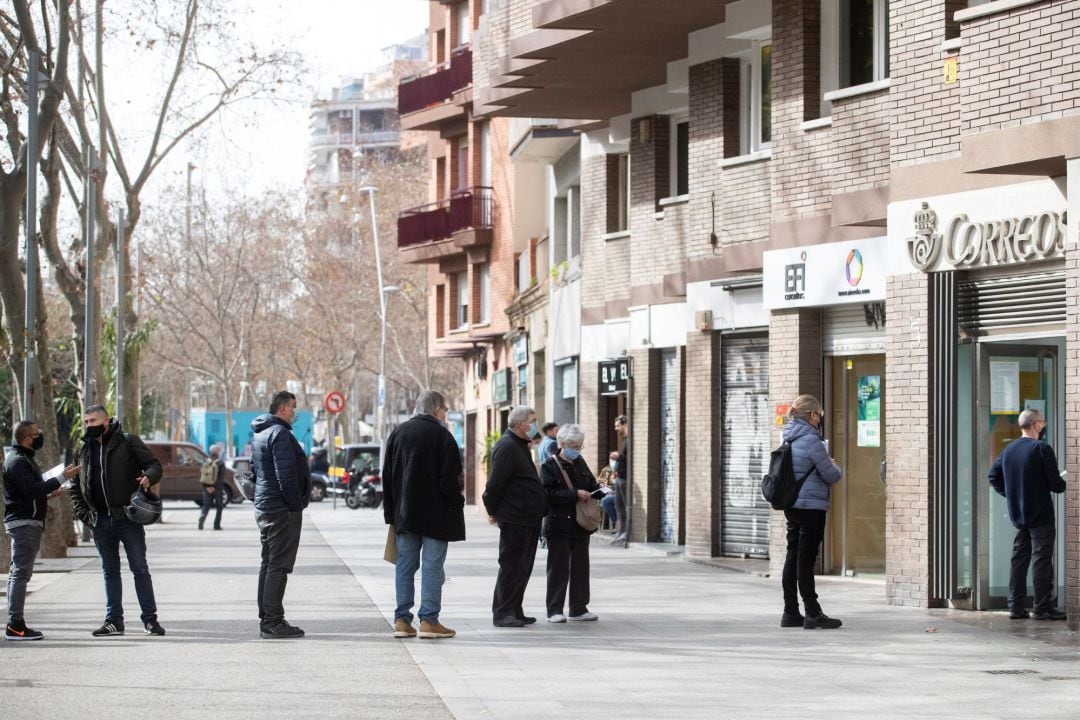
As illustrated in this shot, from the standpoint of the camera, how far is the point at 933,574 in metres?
16.4

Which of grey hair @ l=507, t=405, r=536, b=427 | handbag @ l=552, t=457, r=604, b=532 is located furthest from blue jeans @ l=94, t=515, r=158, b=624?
handbag @ l=552, t=457, r=604, b=532

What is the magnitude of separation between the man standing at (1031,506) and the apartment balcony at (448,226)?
31.2 metres

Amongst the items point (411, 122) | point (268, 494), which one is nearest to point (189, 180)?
point (411, 122)

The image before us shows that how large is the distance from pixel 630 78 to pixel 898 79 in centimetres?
965

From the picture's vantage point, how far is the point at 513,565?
14.8 meters

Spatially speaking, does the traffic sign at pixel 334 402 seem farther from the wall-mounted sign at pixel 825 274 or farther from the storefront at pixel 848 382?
the storefront at pixel 848 382

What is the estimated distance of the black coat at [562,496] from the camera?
15.3m

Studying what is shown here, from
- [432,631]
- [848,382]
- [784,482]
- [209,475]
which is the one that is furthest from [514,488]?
[209,475]

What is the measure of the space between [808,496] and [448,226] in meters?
34.4

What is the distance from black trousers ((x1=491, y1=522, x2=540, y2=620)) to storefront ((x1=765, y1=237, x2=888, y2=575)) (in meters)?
5.74

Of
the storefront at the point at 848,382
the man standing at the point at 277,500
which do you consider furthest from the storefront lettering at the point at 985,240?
the man standing at the point at 277,500

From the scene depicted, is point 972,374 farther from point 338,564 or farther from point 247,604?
point 338,564

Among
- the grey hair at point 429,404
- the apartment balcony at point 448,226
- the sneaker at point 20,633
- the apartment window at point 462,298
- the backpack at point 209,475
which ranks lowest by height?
the sneaker at point 20,633

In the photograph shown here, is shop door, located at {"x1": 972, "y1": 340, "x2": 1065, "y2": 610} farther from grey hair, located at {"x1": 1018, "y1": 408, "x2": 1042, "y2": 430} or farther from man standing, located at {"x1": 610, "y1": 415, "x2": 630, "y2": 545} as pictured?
man standing, located at {"x1": 610, "y1": 415, "x2": 630, "y2": 545}
